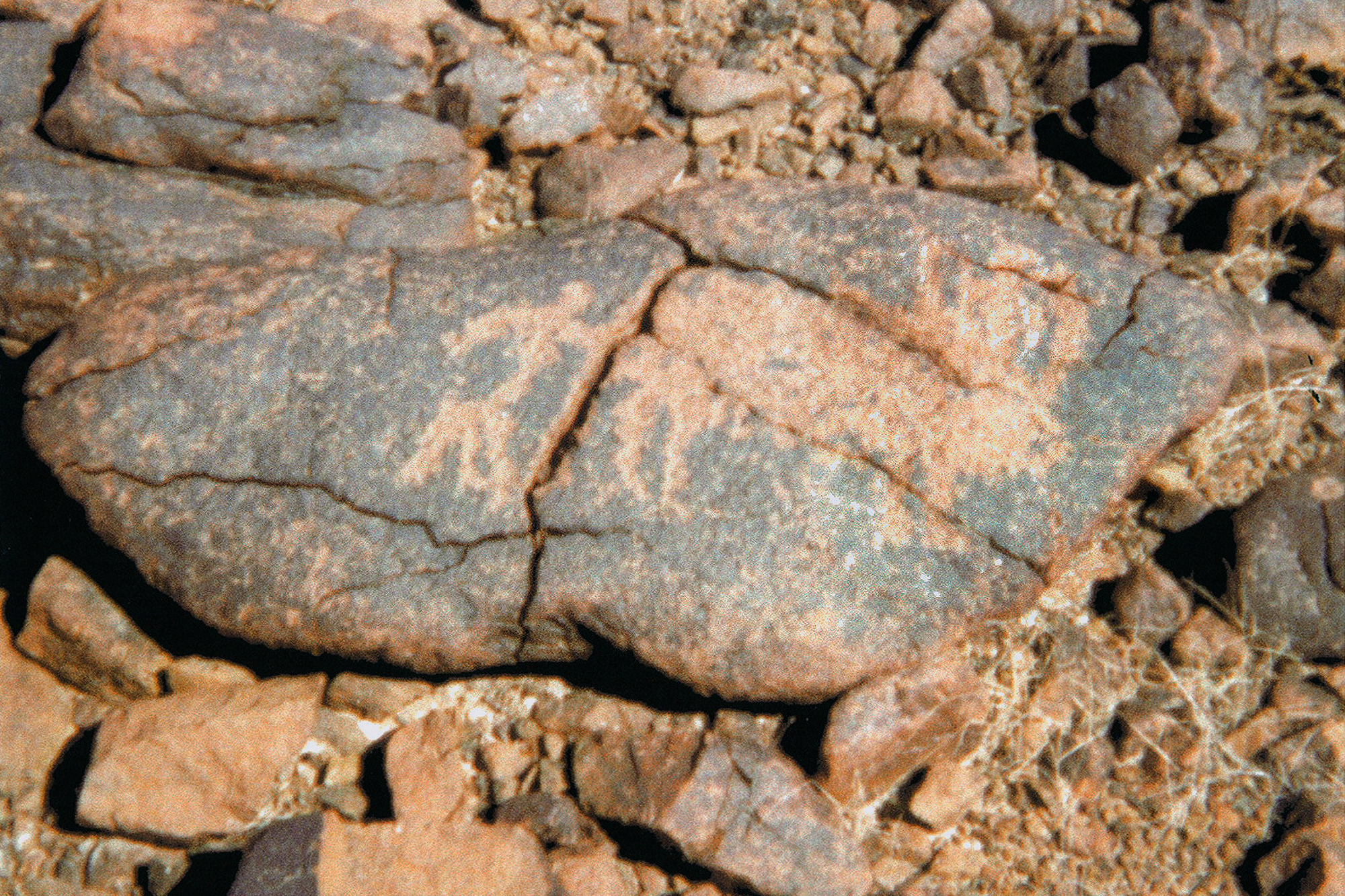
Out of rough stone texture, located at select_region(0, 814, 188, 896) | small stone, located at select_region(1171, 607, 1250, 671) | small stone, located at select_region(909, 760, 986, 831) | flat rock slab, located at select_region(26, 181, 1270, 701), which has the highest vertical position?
flat rock slab, located at select_region(26, 181, 1270, 701)

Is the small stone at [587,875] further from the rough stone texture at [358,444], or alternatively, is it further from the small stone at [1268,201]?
the small stone at [1268,201]

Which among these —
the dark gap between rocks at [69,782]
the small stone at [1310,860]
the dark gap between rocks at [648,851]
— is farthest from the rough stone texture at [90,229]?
the small stone at [1310,860]

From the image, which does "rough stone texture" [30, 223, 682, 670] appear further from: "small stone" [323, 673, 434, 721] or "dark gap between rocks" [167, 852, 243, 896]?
"dark gap between rocks" [167, 852, 243, 896]

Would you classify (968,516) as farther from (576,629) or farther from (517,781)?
(517,781)

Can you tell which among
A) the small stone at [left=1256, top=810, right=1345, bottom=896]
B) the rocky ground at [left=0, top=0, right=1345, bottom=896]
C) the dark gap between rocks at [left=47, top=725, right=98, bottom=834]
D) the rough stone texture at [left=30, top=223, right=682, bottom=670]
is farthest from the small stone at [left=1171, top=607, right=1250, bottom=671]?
the dark gap between rocks at [left=47, top=725, right=98, bottom=834]

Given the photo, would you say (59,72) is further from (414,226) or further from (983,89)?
(983,89)

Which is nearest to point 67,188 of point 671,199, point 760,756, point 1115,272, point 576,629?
point 671,199
